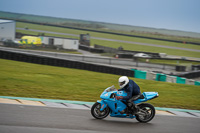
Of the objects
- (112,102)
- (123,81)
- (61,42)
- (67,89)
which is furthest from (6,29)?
(123,81)

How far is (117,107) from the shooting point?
7.46 m

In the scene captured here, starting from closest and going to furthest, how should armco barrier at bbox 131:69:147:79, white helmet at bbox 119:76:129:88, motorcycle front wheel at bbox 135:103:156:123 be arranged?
white helmet at bbox 119:76:129:88 → motorcycle front wheel at bbox 135:103:156:123 → armco barrier at bbox 131:69:147:79

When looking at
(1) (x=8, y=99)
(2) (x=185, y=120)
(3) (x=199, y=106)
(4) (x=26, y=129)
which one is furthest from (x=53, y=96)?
(3) (x=199, y=106)

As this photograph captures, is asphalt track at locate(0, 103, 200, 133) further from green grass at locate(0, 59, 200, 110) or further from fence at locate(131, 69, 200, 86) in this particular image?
fence at locate(131, 69, 200, 86)

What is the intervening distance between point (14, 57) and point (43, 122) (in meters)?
14.4

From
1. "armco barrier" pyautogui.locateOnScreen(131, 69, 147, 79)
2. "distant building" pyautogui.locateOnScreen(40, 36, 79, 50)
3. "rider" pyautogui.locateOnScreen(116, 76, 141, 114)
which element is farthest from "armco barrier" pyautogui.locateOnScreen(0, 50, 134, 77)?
"distant building" pyautogui.locateOnScreen(40, 36, 79, 50)

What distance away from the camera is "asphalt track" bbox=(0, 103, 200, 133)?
6.19 meters

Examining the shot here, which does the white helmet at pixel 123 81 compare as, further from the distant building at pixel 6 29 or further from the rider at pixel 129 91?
the distant building at pixel 6 29

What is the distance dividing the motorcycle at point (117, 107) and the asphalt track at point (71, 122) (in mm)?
184

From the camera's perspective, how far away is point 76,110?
8312 millimetres

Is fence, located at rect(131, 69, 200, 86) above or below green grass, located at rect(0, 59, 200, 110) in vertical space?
above

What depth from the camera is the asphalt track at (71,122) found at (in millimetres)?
6188

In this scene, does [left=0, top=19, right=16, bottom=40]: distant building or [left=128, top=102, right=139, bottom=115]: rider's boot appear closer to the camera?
[left=128, top=102, right=139, bottom=115]: rider's boot

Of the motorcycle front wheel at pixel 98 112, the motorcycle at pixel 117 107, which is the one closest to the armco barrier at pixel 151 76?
the motorcycle at pixel 117 107
